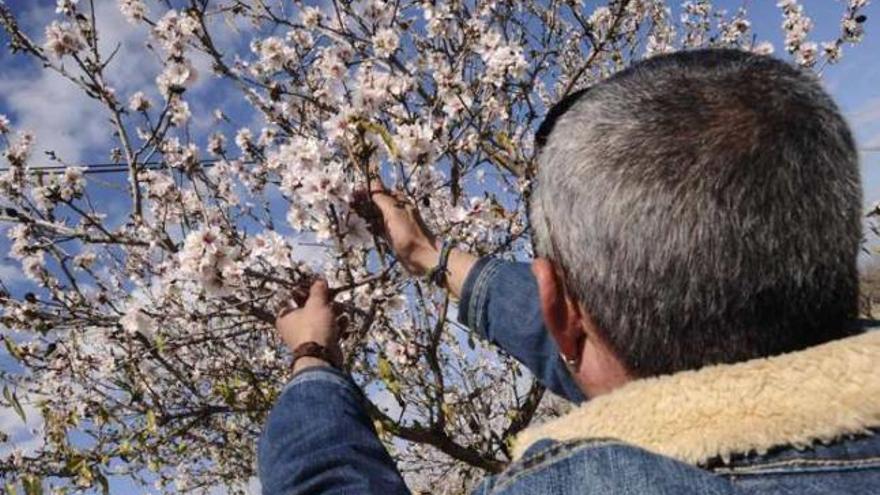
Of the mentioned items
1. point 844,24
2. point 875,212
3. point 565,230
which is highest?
point 844,24

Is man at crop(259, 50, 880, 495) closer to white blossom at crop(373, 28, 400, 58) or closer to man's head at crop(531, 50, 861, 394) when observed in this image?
man's head at crop(531, 50, 861, 394)

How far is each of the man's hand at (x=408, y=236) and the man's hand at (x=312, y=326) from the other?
0.46 m

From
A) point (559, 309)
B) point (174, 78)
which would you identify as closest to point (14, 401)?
point (174, 78)

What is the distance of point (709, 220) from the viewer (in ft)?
2.85

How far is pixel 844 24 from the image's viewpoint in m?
6.11

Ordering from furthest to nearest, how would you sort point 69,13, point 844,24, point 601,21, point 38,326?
point 844,24 < point 601,21 < point 69,13 < point 38,326

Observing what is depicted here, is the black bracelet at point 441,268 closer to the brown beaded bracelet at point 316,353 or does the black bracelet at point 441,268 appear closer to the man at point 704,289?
the brown beaded bracelet at point 316,353

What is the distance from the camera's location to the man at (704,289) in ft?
2.49

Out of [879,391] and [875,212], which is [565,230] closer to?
[879,391]

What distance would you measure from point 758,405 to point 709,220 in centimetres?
23

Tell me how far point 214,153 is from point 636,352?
4527 millimetres

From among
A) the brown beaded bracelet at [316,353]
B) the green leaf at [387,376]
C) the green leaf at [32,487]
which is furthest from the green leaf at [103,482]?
the brown beaded bracelet at [316,353]

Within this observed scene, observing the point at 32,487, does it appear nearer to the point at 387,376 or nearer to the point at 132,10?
the point at 387,376

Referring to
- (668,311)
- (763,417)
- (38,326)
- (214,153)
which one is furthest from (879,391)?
(214,153)
